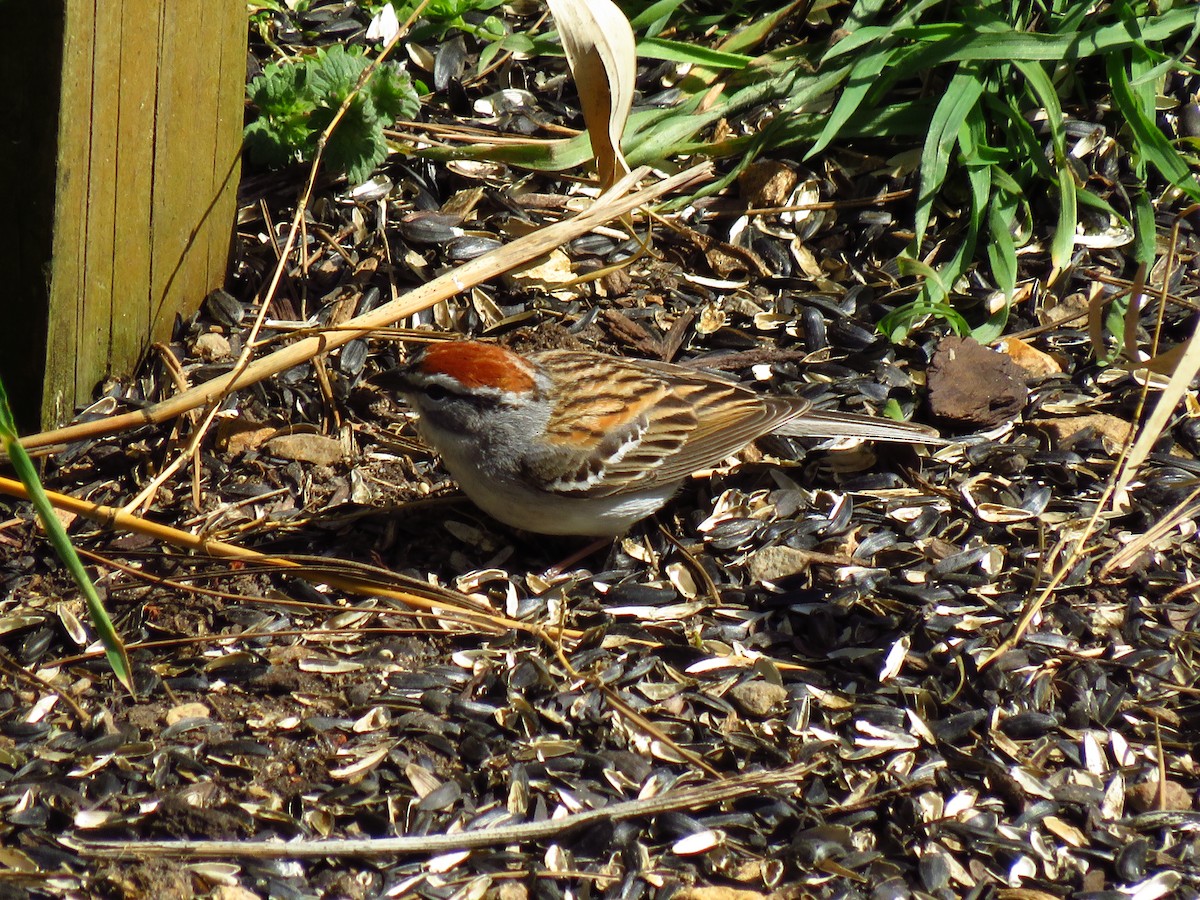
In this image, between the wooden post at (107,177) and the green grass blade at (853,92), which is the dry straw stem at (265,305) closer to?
the wooden post at (107,177)

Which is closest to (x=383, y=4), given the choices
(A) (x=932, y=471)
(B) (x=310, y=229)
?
(B) (x=310, y=229)

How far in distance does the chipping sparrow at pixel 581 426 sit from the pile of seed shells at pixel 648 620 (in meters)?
0.20

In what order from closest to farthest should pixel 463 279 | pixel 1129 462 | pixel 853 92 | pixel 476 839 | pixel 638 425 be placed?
pixel 1129 462 < pixel 476 839 < pixel 463 279 < pixel 638 425 < pixel 853 92

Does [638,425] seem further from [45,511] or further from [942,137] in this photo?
A: [45,511]

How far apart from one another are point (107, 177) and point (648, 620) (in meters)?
1.94

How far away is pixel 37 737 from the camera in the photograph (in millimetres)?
3074

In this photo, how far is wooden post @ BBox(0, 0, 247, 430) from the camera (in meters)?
3.35

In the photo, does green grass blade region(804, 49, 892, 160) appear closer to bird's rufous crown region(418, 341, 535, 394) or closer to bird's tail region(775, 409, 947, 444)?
bird's tail region(775, 409, 947, 444)

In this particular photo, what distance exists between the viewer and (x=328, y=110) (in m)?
4.18

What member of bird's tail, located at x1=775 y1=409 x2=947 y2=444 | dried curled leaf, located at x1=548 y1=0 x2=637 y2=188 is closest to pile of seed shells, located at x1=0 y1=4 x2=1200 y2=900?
bird's tail, located at x1=775 y1=409 x2=947 y2=444

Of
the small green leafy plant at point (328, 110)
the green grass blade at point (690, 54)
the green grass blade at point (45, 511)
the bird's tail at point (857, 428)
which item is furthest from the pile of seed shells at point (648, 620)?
the green grass blade at point (45, 511)

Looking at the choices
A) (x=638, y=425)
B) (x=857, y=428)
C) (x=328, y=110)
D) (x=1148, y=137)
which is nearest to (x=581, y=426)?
(x=638, y=425)

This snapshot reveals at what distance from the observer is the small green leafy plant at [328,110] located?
4.12 metres

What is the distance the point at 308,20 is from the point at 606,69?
170cm
